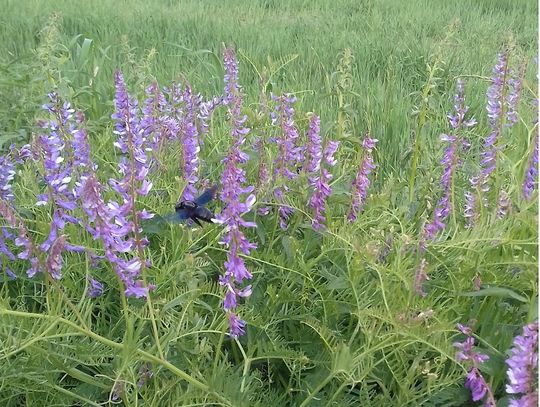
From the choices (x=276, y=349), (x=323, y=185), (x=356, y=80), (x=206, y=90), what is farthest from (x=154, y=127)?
(x=356, y=80)

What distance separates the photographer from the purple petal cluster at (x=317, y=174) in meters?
1.32

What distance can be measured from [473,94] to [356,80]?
52 centimetres

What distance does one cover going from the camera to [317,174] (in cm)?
141

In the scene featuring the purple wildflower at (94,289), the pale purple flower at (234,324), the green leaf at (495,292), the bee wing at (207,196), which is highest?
the bee wing at (207,196)

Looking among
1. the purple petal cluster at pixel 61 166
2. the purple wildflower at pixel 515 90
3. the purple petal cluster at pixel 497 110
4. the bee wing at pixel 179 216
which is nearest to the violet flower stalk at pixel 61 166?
the purple petal cluster at pixel 61 166

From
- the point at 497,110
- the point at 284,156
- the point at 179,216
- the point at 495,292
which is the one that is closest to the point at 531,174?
the point at 497,110

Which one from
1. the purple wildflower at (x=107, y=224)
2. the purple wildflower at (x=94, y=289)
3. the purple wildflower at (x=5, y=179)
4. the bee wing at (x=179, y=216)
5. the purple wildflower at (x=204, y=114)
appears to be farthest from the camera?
the purple wildflower at (x=204, y=114)

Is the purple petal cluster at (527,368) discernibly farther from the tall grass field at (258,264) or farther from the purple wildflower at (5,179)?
the purple wildflower at (5,179)

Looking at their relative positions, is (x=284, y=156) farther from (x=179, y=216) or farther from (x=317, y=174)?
(x=179, y=216)

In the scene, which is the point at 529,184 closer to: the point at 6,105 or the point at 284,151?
the point at 284,151

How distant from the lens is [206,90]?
2754mm

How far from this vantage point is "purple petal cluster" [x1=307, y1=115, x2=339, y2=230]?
1.32 metres

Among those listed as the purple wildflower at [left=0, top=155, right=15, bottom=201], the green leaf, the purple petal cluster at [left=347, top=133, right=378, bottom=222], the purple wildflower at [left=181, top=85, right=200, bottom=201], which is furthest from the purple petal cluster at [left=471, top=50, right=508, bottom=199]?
the purple wildflower at [left=0, top=155, right=15, bottom=201]

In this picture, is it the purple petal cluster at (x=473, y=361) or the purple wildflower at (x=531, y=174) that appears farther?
the purple wildflower at (x=531, y=174)
